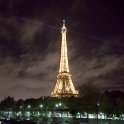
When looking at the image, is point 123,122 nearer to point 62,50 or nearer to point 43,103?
point 43,103

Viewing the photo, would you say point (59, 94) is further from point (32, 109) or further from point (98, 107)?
point (98, 107)

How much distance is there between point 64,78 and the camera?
110m

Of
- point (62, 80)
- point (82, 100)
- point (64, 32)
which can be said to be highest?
point (64, 32)

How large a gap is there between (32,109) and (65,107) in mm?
16637

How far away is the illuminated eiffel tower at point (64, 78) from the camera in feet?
359

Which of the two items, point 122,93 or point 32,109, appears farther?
point 32,109

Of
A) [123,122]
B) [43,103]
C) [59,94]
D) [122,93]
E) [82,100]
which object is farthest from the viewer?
[59,94]

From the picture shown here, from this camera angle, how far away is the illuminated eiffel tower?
109 meters

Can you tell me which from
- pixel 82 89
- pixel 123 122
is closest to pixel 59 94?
pixel 82 89

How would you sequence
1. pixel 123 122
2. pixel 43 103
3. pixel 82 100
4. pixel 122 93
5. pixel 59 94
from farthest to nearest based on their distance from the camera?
pixel 59 94
pixel 43 103
pixel 122 93
pixel 82 100
pixel 123 122

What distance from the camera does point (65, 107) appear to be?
92875mm

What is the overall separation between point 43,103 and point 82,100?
41.8 m

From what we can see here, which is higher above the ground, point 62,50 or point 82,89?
point 62,50

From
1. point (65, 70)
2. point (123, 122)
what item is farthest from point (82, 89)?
point (65, 70)
